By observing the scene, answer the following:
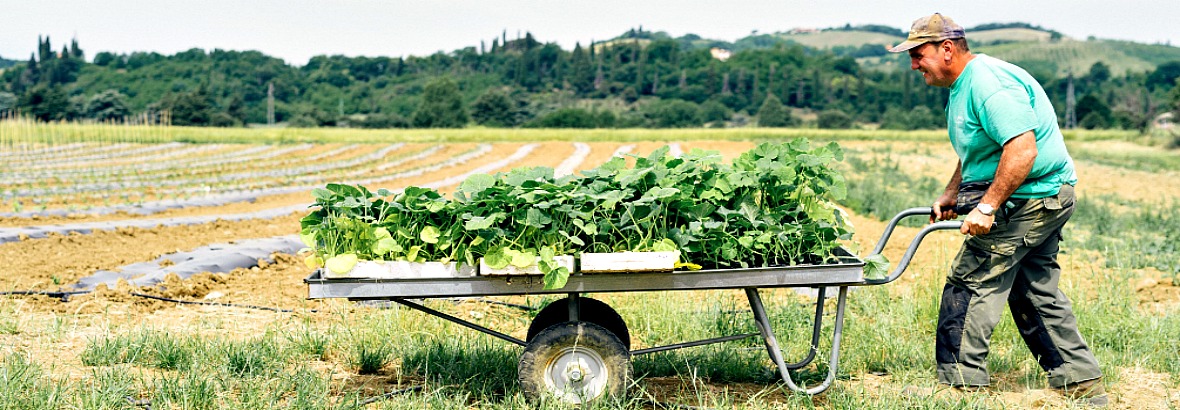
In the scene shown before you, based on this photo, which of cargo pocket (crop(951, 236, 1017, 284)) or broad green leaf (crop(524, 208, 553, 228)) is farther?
cargo pocket (crop(951, 236, 1017, 284))

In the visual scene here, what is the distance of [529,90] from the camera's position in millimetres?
101062

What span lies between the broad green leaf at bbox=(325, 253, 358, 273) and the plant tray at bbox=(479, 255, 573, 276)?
504 millimetres

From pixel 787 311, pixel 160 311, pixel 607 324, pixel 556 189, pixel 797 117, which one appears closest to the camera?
pixel 556 189

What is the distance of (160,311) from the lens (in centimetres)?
633

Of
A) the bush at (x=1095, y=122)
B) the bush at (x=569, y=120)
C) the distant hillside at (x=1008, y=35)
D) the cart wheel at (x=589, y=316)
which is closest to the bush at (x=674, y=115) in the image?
the bush at (x=569, y=120)

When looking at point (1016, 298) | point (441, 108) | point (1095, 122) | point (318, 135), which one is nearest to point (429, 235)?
point (1016, 298)

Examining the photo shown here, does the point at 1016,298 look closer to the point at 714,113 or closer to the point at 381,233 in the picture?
the point at 381,233

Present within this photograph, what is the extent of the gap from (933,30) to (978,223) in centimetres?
84

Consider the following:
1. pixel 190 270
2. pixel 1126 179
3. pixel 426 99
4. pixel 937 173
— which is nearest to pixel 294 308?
pixel 190 270

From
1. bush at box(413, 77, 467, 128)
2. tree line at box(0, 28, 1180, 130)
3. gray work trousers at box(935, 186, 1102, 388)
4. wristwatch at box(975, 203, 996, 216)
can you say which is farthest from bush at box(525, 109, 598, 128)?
wristwatch at box(975, 203, 996, 216)

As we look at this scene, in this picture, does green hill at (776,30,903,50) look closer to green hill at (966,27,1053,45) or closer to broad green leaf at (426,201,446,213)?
green hill at (966,27,1053,45)

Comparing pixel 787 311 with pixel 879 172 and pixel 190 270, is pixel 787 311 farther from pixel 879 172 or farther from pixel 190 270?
pixel 879 172

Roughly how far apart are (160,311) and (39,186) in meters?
12.3

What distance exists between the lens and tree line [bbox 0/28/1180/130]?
69375 millimetres
